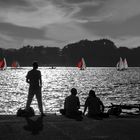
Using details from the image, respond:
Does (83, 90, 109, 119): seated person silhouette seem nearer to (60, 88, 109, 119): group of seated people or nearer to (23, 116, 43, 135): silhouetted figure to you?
(60, 88, 109, 119): group of seated people

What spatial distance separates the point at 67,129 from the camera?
518 inches

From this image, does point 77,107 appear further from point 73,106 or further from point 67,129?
point 67,129

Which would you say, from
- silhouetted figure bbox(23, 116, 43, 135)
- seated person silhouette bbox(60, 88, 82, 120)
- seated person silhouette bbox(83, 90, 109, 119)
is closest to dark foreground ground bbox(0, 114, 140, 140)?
silhouetted figure bbox(23, 116, 43, 135)

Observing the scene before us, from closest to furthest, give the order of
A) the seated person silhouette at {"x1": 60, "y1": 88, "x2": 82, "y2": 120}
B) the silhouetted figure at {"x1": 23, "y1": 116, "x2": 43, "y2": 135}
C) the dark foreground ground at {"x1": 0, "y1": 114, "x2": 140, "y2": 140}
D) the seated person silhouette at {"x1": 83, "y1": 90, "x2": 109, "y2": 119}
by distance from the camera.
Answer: the dark foreground ground at {"x1": 0, "y1": 114, "x2": 140, "y2": 140}
the silhouetted figure at {"x1": 23, "y1": 116, "x2": 43, "y2": 135}
the seated person silhouette at {"x1": 60, "y1": 88, "x2": 82, "y2": 120}
the seated person silhouette at {"x1": 83, "y1": 90, "x2": 109, "y2": 119}

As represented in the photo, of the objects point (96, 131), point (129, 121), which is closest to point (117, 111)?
point (129, 121)

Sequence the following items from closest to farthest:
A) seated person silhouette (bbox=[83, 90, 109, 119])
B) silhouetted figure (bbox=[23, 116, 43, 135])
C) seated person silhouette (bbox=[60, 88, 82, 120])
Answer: silhouetted figure (bbox=[23, 116, 43, 135]) < seated person silhouette (bbox=[60, 88, 82, 120]) < seated person silhouette (bbox=[83, 90, 109, 119])

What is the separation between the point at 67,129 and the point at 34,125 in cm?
153

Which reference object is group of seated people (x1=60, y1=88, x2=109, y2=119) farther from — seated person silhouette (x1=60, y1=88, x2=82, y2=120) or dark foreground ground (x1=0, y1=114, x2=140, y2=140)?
dark foreground ground (x1=0, y1=114, x2=140, y2=140)

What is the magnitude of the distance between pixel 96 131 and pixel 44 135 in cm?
201

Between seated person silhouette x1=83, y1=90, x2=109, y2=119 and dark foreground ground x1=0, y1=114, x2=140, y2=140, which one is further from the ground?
seated person silhouette x1=83, y1=90, x2=109, y2=119

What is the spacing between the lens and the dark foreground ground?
462 inches

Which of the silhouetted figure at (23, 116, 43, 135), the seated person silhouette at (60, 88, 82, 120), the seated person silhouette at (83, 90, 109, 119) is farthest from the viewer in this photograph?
the seated person silhouette at (83, 90, 109, 119)

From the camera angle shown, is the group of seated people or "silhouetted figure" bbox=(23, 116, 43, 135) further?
the group of seated people

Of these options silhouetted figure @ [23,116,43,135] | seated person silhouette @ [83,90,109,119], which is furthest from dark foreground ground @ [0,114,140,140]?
seated person silhouette @ [83,90,109,119]
